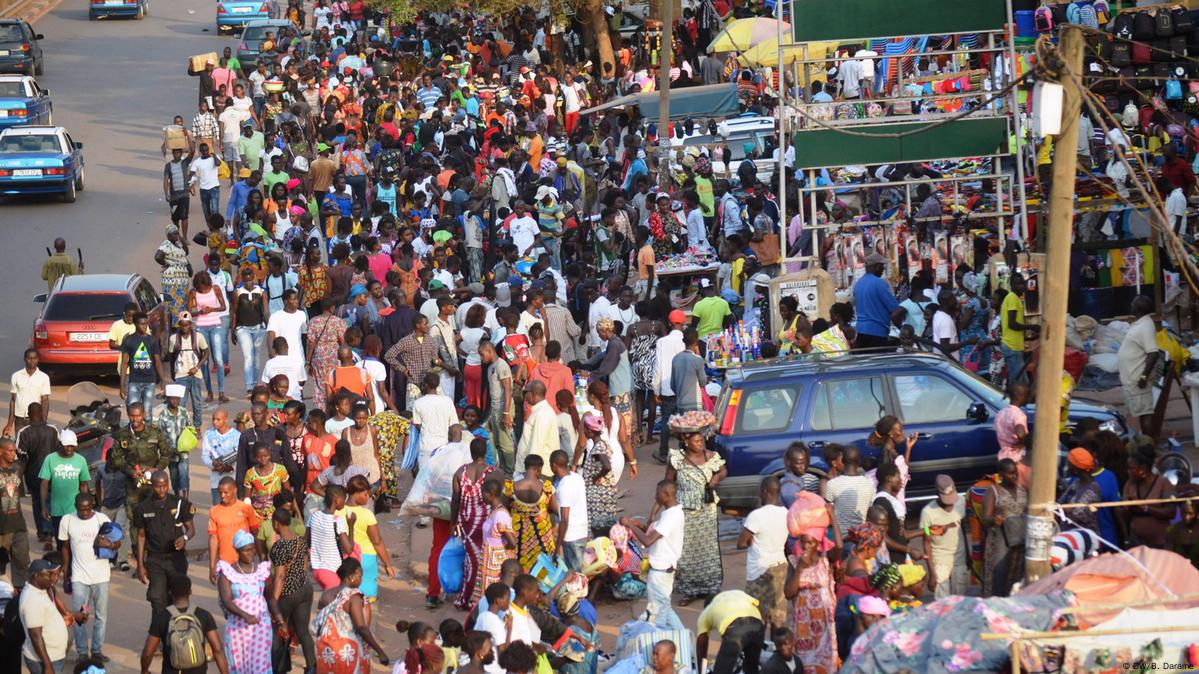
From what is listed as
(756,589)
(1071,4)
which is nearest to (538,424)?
(756,589)

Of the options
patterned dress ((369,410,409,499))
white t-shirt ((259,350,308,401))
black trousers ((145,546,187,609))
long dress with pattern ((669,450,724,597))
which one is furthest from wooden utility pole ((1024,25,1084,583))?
white t-shirt ((259,350,308,401))

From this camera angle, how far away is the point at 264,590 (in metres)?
12.7

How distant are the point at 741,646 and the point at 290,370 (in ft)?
25.2

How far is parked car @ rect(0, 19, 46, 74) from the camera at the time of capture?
41781 mm

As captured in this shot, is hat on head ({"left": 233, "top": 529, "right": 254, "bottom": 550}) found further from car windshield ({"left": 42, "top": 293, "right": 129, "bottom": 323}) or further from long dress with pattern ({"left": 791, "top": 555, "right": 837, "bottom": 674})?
car windshield ({"left": 42, "top": 293, "right": 129, "bottom": 323})

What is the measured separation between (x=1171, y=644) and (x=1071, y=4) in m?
20.0

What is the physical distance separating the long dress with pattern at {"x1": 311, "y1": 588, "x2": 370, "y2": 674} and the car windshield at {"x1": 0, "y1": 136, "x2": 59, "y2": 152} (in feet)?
68.6

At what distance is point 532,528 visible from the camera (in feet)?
44.8

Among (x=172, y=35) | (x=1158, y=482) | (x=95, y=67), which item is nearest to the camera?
(x=1158, y=482)

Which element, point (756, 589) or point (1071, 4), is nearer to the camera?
point (756, 589)

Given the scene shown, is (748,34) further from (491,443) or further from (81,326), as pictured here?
(491,443)

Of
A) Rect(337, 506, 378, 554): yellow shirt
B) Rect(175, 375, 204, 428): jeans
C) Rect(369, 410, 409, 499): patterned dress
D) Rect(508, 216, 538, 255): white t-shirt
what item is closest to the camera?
Rect(337, 506, 378, 554): yellow shirt

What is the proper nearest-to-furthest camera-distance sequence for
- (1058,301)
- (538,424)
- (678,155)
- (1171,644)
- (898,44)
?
1. (1171,644)
2. (1058,301)
3. (538,424)
4. (678,155)
5. (898,44)

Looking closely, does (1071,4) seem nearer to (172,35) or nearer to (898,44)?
(898,44)
